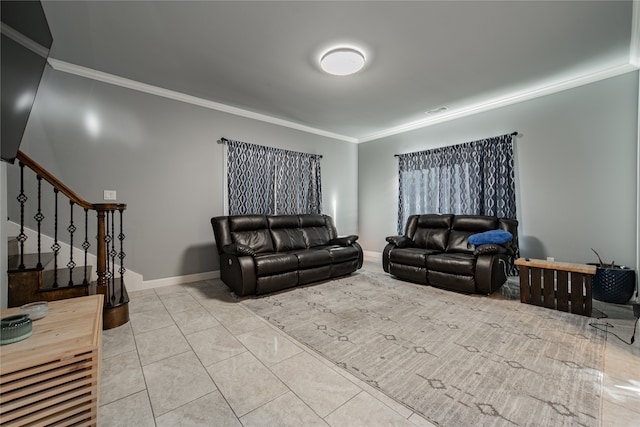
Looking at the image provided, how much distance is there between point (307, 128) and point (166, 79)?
8.30 ft

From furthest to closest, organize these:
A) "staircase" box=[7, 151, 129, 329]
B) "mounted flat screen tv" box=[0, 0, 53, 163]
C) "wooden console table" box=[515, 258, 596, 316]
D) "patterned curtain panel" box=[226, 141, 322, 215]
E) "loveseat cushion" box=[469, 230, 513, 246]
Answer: "patterned curtain panel" box=[226, 141, 322, 215], "loveseat cushion" box=[469, 230, 513, 246], "wooden console table" box=[515, 258, 596, 316], "staircase" box=[7, 151, 129, 329], "mounted flat screen tv" box=[0, 0, 53, 163]

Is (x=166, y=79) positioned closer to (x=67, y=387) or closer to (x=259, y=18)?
(x=259, y=18)

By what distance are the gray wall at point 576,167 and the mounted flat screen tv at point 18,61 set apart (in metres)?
4.97

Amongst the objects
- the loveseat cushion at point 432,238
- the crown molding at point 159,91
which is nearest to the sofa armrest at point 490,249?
the loveseat cushion at point 432,238

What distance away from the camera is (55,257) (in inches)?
81.6

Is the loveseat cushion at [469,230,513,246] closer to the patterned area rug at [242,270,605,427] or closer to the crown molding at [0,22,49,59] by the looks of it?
the patterned area rug at [242,270,605,427]

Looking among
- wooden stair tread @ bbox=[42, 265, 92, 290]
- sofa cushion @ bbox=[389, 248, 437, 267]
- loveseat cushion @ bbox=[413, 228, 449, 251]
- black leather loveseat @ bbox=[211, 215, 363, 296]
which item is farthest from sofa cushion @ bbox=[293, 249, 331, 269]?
wooden stair tread @ bbox=[42, 265, 92, 290]

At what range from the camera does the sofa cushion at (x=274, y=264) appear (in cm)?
306

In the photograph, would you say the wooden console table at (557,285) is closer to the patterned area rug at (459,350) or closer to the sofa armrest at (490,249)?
the patterned area rug at (459,350)

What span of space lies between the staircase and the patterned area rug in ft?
4.40

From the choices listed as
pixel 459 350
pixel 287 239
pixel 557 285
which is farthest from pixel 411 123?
pixel 459 350

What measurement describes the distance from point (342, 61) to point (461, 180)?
2872 mm

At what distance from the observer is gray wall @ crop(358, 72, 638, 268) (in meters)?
2.97

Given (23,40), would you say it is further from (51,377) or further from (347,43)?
(347,43)
